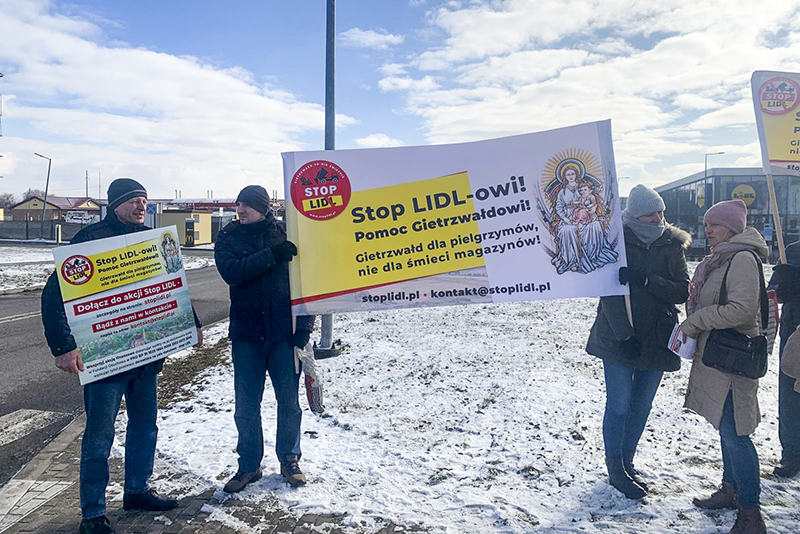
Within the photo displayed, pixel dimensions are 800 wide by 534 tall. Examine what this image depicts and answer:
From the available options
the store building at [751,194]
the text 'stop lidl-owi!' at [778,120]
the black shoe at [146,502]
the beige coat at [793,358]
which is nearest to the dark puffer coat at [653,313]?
the beige coat at [793,358]

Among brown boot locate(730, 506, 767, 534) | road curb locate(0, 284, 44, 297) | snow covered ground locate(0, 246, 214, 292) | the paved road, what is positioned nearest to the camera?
brown boot locate(730, 506, 767, 534)

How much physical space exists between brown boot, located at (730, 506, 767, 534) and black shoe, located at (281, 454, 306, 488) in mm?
2493

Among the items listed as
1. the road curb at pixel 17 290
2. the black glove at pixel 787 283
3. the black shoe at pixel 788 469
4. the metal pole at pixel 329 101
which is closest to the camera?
the black shoe at pixel 788 469

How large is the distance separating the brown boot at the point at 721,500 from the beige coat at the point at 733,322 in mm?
494

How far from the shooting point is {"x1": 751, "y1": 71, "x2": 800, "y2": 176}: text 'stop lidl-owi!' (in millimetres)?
4160

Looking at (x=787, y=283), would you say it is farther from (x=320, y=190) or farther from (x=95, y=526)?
(x=95, y=526)

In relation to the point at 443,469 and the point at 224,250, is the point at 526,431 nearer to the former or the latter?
the point at 443,469

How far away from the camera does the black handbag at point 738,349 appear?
9.50ft

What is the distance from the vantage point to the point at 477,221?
3559 millimetres

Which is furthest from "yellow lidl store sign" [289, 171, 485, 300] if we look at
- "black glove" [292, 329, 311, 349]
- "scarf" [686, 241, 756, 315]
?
"scarf" [686, 241, 756, 315]

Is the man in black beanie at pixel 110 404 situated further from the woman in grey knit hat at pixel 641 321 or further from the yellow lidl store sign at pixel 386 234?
the woman in grey knit hat at pixel 641 321

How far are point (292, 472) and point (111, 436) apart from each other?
3.63ft

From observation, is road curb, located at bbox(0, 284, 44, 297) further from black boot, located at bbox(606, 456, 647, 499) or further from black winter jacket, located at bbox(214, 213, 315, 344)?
black boot, located at bbox(606, 456, 647, 499)

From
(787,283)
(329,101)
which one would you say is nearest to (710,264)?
(787,283)
